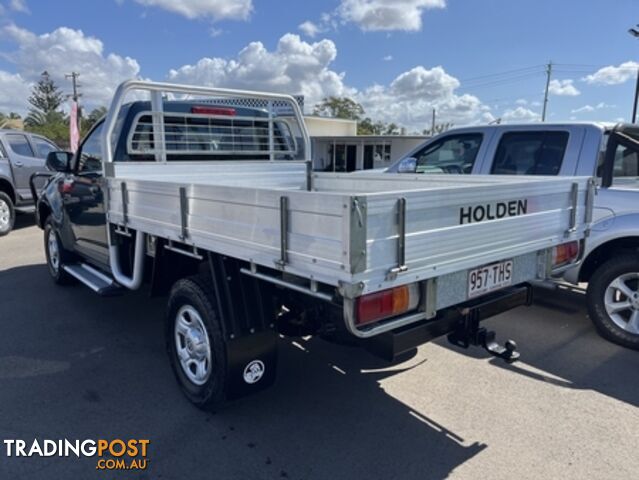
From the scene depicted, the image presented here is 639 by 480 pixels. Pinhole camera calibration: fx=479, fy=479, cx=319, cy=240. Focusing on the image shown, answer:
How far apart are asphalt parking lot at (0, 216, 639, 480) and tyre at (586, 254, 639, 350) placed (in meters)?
0.16

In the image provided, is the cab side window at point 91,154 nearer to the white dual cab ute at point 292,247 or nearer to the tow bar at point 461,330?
the white dual cab ute at point 292,247

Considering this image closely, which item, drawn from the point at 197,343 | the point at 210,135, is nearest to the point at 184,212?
the point at 197,343

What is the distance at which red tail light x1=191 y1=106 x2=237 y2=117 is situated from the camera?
4.79 meters

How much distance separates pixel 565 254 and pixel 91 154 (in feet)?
14.5

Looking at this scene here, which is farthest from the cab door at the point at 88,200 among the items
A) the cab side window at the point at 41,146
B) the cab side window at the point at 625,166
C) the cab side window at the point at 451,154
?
the cab side window at the point at 41,146

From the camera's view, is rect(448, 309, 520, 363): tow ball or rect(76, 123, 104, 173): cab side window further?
rect(76, 123, 104, 173): cab side window

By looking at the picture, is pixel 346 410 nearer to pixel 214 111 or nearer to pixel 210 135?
pixel 210 135

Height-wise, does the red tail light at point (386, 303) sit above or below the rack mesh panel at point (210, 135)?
below

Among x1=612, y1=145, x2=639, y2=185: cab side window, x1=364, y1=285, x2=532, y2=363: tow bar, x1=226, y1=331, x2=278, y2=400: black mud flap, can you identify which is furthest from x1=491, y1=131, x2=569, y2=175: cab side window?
x1=226, y1=331, x2=278, y2=400: black mud flap

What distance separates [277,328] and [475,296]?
3.90 feet

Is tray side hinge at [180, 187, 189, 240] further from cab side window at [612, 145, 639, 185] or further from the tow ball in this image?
cab side window at [612, 145, 639, 185]

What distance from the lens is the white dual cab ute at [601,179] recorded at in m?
4.08

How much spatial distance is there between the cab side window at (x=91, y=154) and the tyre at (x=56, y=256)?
1125 millimetres
